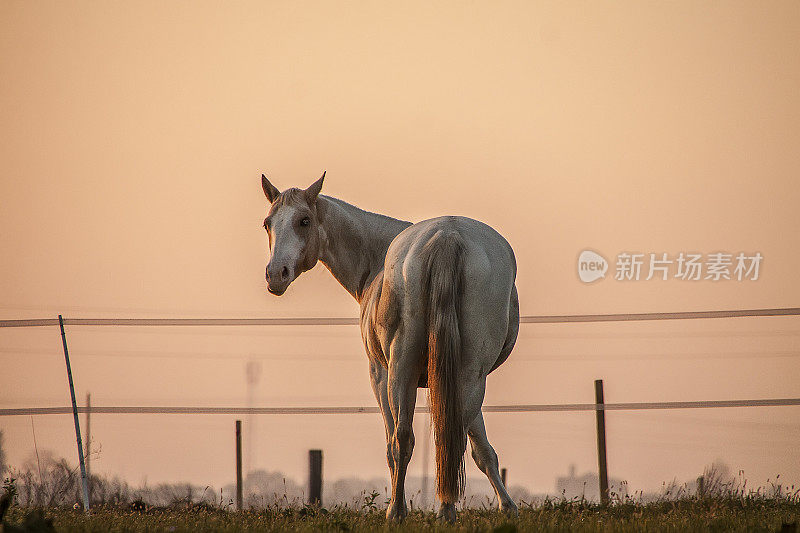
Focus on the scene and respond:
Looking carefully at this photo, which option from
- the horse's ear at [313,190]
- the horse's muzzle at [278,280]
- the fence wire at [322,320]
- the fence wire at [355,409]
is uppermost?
the horse's ear at [313,190]

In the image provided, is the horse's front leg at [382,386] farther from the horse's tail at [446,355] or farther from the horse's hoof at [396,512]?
the horse's tail at [446,355]

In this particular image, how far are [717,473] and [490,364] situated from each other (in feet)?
14.4

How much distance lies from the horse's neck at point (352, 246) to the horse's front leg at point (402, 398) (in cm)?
159

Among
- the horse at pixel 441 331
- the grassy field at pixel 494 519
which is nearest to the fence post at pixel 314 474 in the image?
the grassy field at pixel 494 519

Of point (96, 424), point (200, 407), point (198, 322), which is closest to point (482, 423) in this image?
point (200, 407)

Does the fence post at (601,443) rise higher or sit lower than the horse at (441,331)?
lower

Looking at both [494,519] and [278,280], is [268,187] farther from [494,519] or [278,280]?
[494,519]

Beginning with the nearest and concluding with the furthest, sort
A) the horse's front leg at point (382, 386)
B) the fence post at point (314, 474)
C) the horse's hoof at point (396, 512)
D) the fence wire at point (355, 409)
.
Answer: the horse's hoof at point (396, 512) < the horse's front leg at point (382, 386) < the fence wire at point (355, 409) < the fence post at point (314, 474)

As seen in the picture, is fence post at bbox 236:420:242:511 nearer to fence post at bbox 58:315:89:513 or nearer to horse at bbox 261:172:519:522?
fence post at bbox 58:315:89:513

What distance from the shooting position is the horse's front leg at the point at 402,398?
16.4 feet

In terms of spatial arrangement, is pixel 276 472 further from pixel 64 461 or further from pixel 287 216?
pixel 287 216

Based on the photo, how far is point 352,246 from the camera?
663 centimetres

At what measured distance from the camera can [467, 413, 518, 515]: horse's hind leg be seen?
5918 mm

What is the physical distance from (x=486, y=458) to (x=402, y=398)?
118 centimetres
